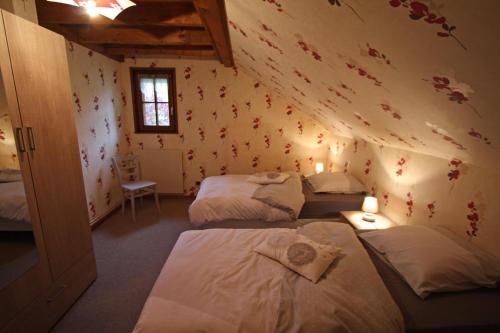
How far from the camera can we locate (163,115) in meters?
3.77

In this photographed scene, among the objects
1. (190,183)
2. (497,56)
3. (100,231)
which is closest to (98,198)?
A: (100,231)

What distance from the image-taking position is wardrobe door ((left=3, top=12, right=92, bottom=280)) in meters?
1.35

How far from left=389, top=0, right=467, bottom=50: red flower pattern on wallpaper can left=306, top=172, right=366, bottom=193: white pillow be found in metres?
2.12

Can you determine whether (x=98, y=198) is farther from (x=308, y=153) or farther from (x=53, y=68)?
(x=308, y=153)

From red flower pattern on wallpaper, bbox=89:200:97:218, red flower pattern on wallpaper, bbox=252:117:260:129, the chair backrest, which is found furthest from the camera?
red flower pattern on wallpaper, bbox=252:117:260:129

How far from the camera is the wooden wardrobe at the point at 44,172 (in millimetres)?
1301

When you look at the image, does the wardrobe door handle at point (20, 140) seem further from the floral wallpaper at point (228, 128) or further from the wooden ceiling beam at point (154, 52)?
the floral wallpaper at point (228, 128)

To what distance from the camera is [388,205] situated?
222 cm

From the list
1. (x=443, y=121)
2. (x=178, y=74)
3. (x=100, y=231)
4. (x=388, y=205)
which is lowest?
(x=100, y=231)

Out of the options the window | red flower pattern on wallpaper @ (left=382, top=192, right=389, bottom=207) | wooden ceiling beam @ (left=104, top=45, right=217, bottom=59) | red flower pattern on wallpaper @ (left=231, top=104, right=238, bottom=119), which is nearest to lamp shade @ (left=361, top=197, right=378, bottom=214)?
red flower pattern on wallpaper @ (left=382, top=192, right=389, bottom=207)

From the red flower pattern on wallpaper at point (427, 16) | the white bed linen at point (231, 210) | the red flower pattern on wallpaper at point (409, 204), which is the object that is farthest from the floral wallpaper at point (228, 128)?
the red flower pattern on wallpaper at point (427, 16)

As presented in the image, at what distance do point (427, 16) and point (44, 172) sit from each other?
6.70ft

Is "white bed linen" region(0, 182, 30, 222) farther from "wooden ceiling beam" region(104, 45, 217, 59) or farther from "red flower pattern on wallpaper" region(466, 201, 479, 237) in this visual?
"red flower pattern on wallpaper" region(466, 201, 479, 237)

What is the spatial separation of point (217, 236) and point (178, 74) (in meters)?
2.86
